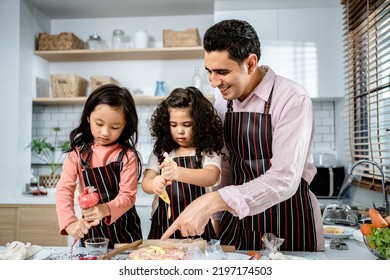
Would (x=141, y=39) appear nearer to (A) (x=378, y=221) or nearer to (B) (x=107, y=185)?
(B) (x=107, y=185)

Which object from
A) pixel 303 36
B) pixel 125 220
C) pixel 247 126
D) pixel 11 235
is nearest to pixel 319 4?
pixel 303 36

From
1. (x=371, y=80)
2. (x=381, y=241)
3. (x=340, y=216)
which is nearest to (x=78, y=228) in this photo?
(x=381, y=241)

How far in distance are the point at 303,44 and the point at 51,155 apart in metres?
1.40

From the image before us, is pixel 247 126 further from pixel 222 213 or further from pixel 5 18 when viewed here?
pixel 5 18

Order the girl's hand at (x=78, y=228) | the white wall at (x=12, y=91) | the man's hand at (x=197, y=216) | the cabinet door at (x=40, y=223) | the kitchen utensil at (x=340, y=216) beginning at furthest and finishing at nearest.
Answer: the white wall at (x=12, y=91)
the cabinet door at (x=40, y=223)
the kitchen utensil at (x=340, y=216)
the girl's hand at (x=78, y=228)
the man's hand at (x=197, y=216)

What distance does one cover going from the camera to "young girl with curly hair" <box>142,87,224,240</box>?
2.64ft

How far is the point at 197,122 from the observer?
804mm

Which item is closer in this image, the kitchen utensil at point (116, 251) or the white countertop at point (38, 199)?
the kitchen utensil at point (116, 251)

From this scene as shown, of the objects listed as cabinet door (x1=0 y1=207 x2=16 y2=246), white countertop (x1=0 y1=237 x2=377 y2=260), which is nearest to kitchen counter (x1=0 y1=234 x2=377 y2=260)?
white countertop (x1=0 y1=237 x2=377 y2=260)

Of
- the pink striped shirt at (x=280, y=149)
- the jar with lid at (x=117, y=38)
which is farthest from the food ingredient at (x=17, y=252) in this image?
the jar with lid at (x=117, y=38)

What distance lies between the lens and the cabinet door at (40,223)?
64.4 inches

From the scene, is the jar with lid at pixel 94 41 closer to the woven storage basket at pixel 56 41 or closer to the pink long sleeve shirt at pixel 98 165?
the woven storage basket at pixel 56 41

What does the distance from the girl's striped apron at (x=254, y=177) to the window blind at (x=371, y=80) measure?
0.41m

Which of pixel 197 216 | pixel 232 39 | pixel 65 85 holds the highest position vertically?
pixel 65 85
